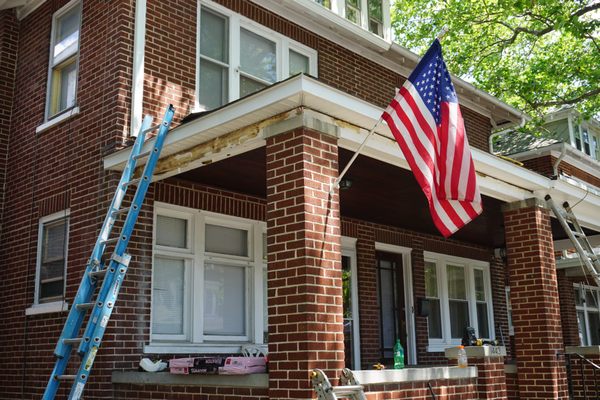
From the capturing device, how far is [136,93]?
8.48 meters

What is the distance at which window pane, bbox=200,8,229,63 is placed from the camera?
31.3 feet

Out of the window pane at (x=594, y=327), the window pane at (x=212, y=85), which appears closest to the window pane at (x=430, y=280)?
the window pane at (x=212, y=85)

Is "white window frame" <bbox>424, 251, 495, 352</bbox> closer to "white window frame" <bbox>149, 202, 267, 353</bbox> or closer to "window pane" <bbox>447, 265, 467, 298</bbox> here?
"window pane" <bbox>447, 265, 467, 298</bbox>

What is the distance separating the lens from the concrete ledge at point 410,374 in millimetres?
6051

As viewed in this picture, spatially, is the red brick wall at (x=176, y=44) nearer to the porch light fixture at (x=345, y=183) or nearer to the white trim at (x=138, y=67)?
the white trim at (x=138, y=67)

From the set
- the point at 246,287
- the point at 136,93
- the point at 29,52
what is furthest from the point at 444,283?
the point at 29,52

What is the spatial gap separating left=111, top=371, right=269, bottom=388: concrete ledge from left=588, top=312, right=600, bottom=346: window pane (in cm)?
1790

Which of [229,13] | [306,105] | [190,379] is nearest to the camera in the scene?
[306,105]

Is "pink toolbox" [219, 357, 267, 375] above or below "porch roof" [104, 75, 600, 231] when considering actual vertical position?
below

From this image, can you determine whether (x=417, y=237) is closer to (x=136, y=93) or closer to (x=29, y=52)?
(x=136, y=93)

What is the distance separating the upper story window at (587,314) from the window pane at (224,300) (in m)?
13.4

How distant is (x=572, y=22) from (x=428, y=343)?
7212mm

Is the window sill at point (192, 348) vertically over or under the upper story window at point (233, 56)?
under

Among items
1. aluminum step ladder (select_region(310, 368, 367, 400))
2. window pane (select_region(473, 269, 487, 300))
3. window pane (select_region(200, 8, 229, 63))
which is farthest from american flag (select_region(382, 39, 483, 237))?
window pane (select_region(473, 269, 487, 300))
